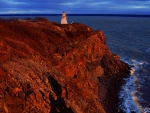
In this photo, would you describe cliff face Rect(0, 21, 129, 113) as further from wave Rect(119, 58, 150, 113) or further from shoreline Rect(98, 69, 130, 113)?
wave Rect(119, 58, 150, 113)

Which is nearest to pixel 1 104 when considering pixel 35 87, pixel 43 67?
pixel 35 87

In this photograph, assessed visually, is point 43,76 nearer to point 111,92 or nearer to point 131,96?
point 111,92

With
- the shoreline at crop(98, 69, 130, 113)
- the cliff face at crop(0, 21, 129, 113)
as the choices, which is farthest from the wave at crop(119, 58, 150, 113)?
the cliff face at crop(0, 21, 129, 113)

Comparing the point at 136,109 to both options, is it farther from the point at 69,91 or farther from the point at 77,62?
the point at 69,91

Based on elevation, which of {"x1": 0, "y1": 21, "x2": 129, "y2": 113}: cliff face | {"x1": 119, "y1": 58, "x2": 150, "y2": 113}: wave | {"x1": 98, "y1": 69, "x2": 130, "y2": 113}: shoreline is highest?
{"x1": 0, "y1": 21, "x2": 129, "y2": 113}: cliff face

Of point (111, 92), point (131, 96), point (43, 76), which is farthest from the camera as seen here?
point (111, 92)

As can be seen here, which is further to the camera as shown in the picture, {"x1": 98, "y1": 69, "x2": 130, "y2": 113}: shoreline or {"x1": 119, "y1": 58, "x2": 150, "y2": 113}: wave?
{"x1": 119, "y1": 58, "x2": 150, "y2": 113}: wave

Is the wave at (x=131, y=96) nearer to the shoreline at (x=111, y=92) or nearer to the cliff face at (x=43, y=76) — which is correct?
the shoreline at (x=111, y=92)

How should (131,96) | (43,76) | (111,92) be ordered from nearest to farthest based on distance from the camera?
(43,76) → (131,96) → (111,92)

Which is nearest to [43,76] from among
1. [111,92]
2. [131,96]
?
[111,92]

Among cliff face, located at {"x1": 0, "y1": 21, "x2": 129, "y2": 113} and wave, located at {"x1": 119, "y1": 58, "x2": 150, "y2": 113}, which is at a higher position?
cliff face, located at {"x1": 0, "y1": 21, "x2": 129, "y2": 113}

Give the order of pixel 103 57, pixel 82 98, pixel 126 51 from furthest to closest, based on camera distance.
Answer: pixel 126 51 → pixel 103 57 → pixel 82 98
